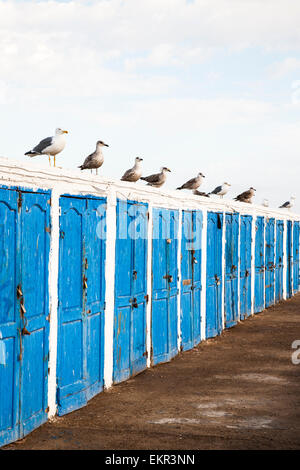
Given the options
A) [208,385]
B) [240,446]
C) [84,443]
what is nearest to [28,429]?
[84,443]

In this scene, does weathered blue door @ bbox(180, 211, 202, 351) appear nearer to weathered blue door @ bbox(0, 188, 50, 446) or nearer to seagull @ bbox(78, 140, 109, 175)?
seagull @ bbox(78, 140, 109, 175)

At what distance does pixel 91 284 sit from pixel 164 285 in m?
3.10

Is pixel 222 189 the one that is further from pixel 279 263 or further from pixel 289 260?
pixel 289 260

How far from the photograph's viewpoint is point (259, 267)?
63.8 feet

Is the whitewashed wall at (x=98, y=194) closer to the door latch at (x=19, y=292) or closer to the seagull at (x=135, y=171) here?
the door latch at (x=19, y=292)

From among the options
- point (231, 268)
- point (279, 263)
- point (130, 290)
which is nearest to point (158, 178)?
point (231, 268)

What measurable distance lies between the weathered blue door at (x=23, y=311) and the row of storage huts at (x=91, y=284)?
1cm

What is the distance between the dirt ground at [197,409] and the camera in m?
6.56

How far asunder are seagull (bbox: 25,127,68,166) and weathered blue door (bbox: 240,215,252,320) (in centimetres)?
889

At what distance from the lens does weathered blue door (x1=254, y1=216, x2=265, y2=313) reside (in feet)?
62.1

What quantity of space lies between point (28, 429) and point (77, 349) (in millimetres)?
1423

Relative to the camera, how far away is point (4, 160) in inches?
247

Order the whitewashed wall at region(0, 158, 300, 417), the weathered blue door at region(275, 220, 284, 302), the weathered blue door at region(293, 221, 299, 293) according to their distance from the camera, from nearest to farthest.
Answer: the whitewashed wall at region(0, 158, 300, 417)
the weathered blue door at region(275, 220, 284, 302)
the weathered blue door at region(293, 221, 299, 293)

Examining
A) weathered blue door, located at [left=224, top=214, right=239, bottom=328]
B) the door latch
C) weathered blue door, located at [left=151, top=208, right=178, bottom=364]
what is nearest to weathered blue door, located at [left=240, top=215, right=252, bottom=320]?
weathered blue door, located at [left=224, top=214, right=239, bottom=328]
